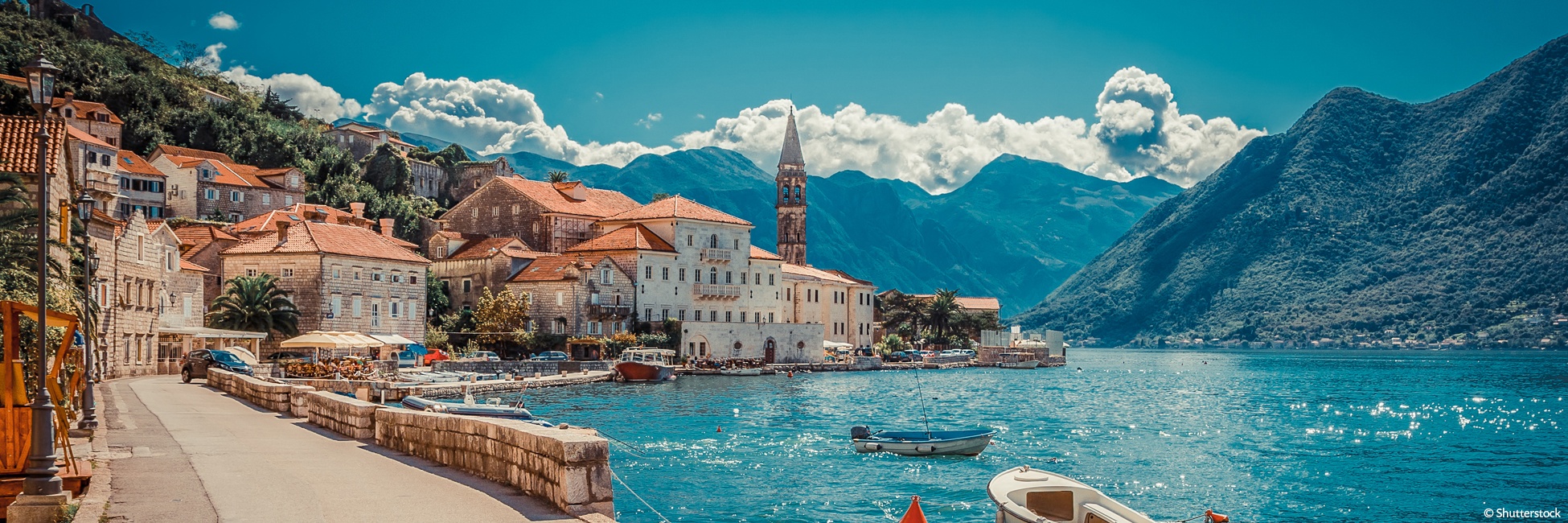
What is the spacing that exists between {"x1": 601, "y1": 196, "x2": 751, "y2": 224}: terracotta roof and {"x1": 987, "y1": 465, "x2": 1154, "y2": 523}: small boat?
6076 cm

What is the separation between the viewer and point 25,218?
25.3m

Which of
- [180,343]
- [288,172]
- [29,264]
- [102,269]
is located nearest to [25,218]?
[29,264]

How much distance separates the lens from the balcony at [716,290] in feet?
266

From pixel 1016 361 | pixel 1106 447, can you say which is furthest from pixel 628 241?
pixel 1016 361

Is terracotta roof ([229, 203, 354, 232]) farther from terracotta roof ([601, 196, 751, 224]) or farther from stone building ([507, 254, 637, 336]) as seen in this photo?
terracotta roof ([601, 196, 751, 224])

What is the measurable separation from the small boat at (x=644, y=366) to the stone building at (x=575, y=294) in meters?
2.82

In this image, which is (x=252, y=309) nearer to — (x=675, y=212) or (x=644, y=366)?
(x=644, y=366)

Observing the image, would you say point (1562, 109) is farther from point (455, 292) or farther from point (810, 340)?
point (455, 292)

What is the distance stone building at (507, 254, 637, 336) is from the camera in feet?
241

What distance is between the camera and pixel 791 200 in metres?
111

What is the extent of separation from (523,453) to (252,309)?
169ft

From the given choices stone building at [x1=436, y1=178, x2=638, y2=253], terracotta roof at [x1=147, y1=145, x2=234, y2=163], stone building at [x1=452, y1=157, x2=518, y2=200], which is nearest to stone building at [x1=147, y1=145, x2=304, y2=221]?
terracotta roof at [x1=147, y1=145, x2=234, y2=163]

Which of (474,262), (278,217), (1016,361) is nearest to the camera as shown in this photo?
(278,217)

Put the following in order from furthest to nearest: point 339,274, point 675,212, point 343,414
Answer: point 675,212, point 339,274, point 343,414
